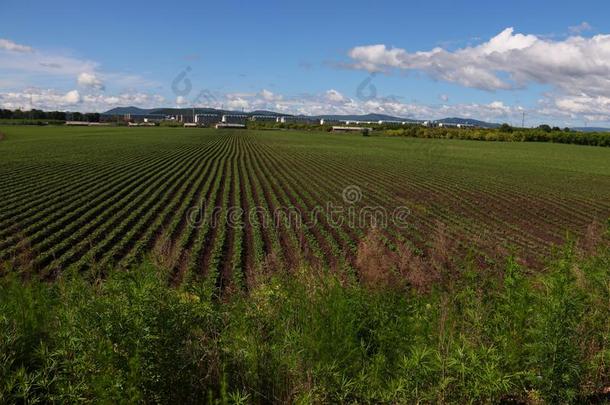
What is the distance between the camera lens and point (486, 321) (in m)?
6.88

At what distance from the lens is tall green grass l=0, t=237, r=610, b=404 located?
5020 mm

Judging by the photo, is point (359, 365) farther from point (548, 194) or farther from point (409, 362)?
point (548, 194)

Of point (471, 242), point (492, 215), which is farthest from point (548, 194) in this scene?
point (471, 242)

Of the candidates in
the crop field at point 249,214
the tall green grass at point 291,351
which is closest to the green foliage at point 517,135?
the crop field at point 249,214

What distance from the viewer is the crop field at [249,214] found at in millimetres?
17266

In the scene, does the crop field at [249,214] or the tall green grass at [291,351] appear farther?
the crop field at [249,214]

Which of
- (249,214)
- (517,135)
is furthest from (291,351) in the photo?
(517,135)

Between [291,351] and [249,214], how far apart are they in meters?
20.0

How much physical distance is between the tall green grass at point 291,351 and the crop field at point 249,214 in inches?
91.9

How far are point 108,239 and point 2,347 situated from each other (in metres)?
15.1

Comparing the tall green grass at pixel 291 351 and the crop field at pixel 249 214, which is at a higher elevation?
the tall green grass at pixel 291 351

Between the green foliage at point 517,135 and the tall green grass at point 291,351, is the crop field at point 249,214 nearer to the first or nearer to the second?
the tall green grass at point 291,351

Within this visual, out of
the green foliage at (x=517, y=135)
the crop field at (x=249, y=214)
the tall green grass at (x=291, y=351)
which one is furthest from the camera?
the green foliage at (x=517, y=135)

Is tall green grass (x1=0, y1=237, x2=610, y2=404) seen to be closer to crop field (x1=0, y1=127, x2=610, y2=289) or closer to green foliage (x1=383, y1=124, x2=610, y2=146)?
crop field (x1=0, y1=127, x2=610, y2=289)
